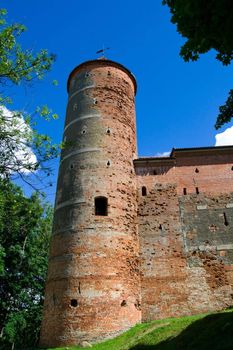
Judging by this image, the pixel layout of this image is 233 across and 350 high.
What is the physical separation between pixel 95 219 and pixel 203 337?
25.4 feet

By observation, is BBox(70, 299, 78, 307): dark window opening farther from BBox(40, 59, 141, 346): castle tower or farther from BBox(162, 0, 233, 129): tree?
BBox(162, 0, 233, 129): tree

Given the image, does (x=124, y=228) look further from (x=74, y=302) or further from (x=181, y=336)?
(x=181, y=336)

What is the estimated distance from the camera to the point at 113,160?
17531 mm

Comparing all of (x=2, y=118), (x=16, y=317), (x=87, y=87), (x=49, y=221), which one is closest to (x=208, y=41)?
(x=2, y=118)

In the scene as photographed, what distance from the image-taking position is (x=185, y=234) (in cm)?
1673

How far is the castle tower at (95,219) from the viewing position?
14.1 meters

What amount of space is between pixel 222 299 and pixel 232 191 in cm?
543

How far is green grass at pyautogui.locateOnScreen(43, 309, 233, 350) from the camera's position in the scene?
8641mm

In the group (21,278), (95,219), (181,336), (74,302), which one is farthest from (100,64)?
(181,336)

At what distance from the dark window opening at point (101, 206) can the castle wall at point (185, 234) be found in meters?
2.03

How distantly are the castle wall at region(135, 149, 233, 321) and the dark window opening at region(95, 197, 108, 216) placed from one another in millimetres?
2030

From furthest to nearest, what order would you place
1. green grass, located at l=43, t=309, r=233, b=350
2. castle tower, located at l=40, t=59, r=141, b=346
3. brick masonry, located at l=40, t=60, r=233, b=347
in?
brick masonry, located at l=40, t=60, r=233, b=347 < castle tower, located at l=40, t=59, r=141, b=346 < green grass, located at l=43, t=309, r=233, b=350

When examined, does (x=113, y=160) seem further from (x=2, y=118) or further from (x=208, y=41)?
(x=208, y=41)

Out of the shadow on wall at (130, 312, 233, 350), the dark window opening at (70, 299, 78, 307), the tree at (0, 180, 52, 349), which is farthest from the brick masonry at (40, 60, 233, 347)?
the tree at (0, 180, 52, 349)
